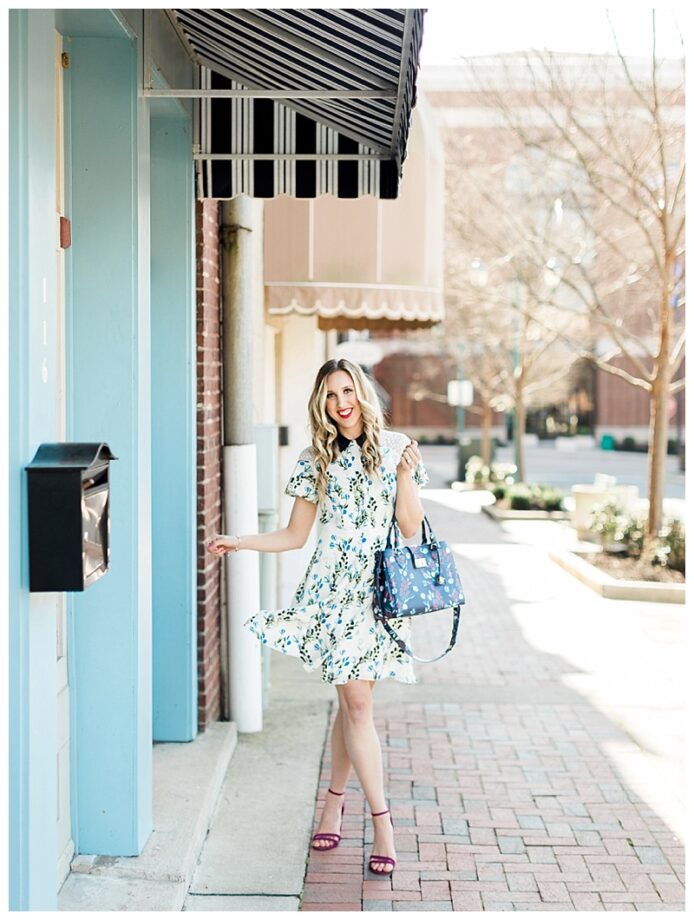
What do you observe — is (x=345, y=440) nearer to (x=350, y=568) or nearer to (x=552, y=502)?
(x=350, y=568)

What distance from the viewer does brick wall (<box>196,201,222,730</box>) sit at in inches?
216

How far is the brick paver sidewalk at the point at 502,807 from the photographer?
4172mm

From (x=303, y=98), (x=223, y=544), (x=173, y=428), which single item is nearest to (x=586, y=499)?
(x=173, y=428)

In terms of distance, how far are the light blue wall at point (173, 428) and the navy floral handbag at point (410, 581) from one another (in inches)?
55.6

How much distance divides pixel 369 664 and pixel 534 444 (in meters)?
45.7

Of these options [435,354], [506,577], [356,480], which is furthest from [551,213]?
[435,354]

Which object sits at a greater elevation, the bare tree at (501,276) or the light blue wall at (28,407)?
the bare tree at (501,276)

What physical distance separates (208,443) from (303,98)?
2.09 metres

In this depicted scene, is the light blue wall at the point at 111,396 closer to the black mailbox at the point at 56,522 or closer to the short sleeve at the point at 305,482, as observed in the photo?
the short sleeve at the point at 305,482

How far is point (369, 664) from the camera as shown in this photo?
4191 mm

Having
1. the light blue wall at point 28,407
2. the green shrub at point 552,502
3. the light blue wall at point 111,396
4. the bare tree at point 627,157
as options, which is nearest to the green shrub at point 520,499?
the green shrub at point 552,502

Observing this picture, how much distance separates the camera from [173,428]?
207 inches

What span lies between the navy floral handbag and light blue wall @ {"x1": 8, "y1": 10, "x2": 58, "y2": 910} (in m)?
1.53

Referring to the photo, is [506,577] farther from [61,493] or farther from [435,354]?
[435,354]
